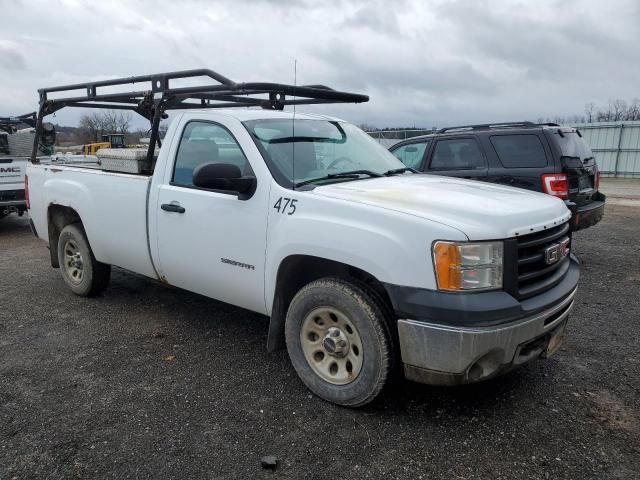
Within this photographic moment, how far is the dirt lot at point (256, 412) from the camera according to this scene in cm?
274

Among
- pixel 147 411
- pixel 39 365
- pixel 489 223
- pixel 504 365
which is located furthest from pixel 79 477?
pixel 489 223

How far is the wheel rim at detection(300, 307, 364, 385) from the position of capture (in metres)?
3.18

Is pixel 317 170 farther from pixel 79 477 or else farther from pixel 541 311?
pixel 79 477

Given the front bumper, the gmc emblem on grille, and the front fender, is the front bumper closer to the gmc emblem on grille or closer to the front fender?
the front fender

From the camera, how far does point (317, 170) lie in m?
3.75

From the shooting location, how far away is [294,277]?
3.60m

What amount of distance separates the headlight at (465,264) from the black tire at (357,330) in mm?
467

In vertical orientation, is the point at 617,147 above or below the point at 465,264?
above

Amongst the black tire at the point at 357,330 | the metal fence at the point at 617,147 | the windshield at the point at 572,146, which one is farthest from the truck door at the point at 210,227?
the metal fence at the point at 617,147

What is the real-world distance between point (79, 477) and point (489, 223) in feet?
8.29

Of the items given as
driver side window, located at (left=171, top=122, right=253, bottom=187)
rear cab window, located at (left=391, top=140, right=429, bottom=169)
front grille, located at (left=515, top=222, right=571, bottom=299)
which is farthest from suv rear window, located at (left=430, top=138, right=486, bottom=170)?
driver side window, located at (left=171, top=122, right=253, bottom=187)

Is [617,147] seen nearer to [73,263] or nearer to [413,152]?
[413,152]

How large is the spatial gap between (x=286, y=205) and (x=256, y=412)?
133 cm

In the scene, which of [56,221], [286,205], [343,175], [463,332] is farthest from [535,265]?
[56,221]
